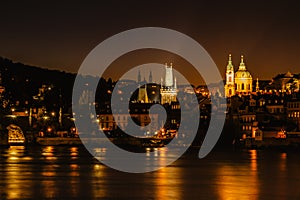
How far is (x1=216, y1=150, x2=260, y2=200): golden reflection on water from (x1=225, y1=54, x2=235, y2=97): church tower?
6216 centimetres

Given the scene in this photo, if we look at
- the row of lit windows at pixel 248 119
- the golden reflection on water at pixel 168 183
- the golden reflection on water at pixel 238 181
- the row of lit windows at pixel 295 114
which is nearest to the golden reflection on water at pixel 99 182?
the golden reflection on water at pixel 168 183

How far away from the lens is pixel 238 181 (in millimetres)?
26906

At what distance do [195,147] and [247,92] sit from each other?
115 feet

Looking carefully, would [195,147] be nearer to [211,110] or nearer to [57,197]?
[211,110]

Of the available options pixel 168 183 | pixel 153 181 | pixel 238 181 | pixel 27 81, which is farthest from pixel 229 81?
pixel 168 183

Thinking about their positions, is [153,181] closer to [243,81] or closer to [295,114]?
[295,114]

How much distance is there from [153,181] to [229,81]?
75.2 metres

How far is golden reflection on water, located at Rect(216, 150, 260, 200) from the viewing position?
22656 mm

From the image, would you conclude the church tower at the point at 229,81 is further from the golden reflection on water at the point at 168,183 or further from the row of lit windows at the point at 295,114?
the golden reflection on water at the point at 168,183

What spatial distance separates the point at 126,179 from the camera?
27.3m

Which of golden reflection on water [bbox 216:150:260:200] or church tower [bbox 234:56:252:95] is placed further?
church tower [bbox 234:56:252:95]

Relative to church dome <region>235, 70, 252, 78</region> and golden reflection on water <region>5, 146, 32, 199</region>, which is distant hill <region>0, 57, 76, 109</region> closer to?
church dome <region>235, 70, 252, 78</region>

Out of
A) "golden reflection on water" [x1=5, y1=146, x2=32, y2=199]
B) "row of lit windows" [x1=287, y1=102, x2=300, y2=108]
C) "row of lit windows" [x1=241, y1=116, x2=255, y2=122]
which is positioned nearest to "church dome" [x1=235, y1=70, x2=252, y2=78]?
"row of lit windows" [x1=241, y1=116, x2=255, y2=122]

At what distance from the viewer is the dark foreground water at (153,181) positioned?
22.7 m
